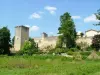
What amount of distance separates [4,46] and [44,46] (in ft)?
86.7

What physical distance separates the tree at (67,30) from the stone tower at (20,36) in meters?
22.7

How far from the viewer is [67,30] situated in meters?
84.0

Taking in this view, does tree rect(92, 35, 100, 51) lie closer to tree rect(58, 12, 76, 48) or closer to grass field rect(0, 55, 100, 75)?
tree rect(58, 12, 76, 48)

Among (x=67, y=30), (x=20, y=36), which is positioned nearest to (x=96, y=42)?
(x=67, y=30)

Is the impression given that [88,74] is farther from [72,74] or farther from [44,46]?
[44,46]

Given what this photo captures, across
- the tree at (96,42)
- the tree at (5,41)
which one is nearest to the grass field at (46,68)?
the tree at (96,42)

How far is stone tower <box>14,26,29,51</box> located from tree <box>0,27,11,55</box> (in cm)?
1611

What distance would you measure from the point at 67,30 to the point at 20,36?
26244 millimetres

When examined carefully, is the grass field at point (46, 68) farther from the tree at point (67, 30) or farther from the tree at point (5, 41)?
the tree at point (67, 30)

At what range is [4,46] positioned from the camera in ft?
270

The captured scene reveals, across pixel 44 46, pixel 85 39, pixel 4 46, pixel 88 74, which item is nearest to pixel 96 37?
pixel 85 39

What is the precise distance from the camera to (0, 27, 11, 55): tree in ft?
269

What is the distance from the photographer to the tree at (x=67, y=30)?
277ft

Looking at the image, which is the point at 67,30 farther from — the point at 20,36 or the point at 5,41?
the point at 20,36
